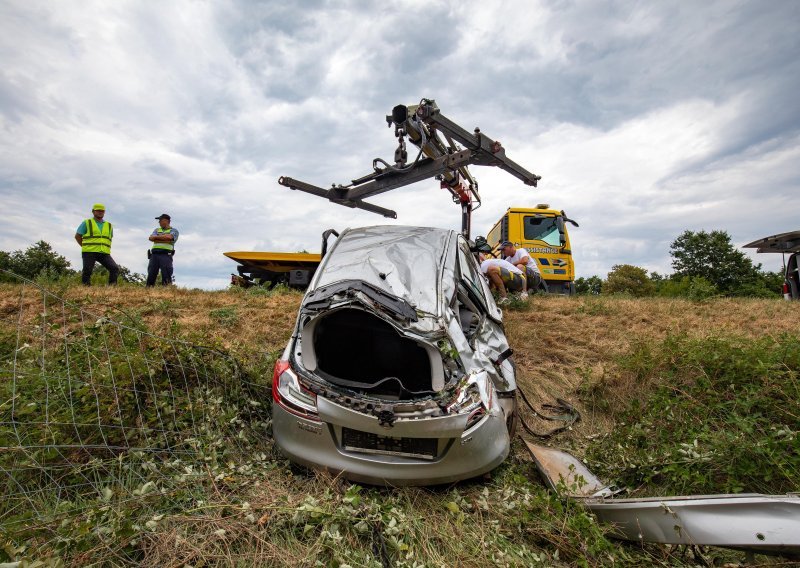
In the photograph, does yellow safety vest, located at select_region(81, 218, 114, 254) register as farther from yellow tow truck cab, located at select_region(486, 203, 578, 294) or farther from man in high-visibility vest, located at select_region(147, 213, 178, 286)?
yellow tow truck cab, located at select_region(486, 203, 578, 294)

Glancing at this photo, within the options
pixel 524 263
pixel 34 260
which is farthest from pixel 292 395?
pixel 34 260

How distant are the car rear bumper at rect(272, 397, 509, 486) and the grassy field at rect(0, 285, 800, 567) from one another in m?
0.12

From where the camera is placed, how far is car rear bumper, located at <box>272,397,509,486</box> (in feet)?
8.01

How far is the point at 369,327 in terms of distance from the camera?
3090mm

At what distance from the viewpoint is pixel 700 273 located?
30.7 m

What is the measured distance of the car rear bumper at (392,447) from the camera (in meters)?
2.44

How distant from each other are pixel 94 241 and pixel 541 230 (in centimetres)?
924

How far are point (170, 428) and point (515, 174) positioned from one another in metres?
4.91

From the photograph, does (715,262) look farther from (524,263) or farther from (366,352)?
(366,352)

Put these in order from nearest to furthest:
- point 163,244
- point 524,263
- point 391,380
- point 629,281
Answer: point 391,380
point 163,244
point 524,263
point 629,281

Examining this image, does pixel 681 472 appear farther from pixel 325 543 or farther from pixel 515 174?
pixel 515 174

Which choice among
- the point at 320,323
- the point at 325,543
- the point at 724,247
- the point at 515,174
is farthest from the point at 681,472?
the point at 724,247

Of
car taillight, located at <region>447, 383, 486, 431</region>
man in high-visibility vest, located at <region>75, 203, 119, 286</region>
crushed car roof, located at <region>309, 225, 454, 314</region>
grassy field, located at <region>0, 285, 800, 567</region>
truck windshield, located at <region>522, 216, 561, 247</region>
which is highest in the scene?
truck windshield, located at <region>522, 216, 561, 247</region>

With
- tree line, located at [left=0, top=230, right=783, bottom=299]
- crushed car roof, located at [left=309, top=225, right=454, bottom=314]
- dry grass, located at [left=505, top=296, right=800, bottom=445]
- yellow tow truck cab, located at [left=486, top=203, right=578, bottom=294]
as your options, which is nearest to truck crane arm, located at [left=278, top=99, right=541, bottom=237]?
crushed car roof, located at [left=309, top=225, right=454, bottom=314]
